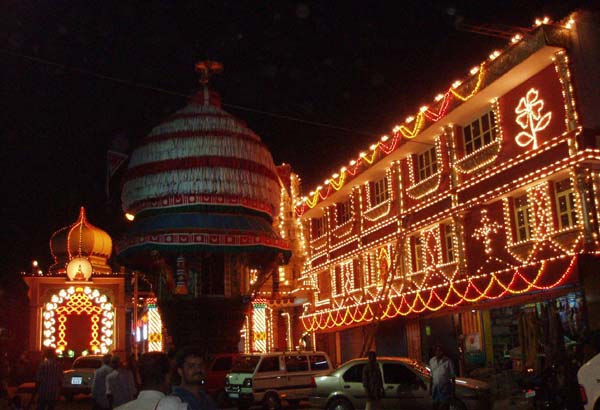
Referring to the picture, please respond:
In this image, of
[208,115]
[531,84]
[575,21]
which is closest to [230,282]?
[208,115]

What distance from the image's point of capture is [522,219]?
1998 centimetres

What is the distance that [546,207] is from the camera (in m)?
18.5

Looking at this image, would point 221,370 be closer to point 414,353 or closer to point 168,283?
point 168,283

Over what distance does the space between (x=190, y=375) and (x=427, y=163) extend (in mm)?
20897

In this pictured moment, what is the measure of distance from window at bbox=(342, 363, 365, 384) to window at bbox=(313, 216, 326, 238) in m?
20.3

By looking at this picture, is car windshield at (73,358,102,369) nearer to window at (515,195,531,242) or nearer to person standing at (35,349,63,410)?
person standing at (35,349,63,410)

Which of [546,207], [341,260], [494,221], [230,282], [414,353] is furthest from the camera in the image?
[341,260]

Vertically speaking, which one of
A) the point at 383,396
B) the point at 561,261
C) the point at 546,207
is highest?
the point at 546,207

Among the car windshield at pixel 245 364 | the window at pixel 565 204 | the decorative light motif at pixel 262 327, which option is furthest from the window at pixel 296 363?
the decorative light motif at pixel 262 327

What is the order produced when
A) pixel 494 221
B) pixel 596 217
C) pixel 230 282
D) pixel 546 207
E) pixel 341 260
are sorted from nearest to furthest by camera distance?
1. pixel 596 217
2. pixel 546 207
3. pixel 494 221
4. pixel 230 282
5. pixel 341 260

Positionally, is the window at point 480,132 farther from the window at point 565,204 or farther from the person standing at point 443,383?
the person standing at point 443,383

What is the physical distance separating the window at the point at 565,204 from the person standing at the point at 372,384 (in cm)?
690

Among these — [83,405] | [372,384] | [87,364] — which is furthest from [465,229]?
[87,364]

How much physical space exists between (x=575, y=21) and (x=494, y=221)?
246 inches
